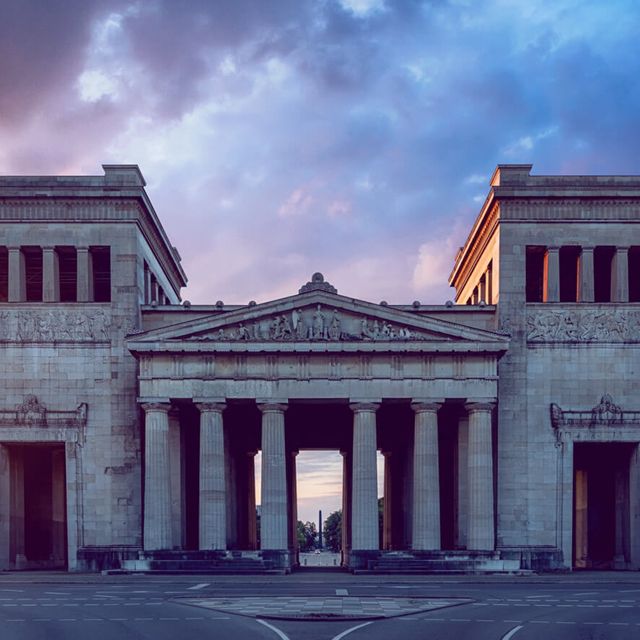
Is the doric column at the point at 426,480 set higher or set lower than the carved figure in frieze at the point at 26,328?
lower

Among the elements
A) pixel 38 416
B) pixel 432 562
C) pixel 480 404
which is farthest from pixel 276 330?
pixel 432 562

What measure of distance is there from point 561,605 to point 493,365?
30.6m

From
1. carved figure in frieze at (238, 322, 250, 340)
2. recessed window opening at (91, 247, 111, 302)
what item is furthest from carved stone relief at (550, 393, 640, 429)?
recessed window opening at (91, 247, 111, 302)

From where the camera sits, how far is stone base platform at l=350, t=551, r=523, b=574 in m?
70.4

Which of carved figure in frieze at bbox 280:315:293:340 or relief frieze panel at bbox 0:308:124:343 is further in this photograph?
relief frieze panel at bbox 0:308:124:343

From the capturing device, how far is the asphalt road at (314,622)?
34906 millimetres

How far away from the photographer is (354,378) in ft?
247

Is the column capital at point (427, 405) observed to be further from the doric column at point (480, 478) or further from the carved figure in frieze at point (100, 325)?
the carved figure in frieze at point (100, 325)

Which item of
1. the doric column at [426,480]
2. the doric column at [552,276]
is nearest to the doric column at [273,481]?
the doric column at [426,480]

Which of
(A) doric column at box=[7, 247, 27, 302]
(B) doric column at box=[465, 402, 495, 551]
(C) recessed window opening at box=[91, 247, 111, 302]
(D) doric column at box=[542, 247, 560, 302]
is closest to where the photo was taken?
(B) doric column at box=[465, 402, 495, 551]

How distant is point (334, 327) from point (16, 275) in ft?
73.3

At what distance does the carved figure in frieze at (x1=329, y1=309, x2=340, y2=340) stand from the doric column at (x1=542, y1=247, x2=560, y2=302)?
1501 centimetres

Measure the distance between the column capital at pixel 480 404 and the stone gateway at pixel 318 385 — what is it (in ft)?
0.30

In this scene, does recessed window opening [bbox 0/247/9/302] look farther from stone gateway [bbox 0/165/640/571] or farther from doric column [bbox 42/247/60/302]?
doric column [bbox 42/247/60/302]
